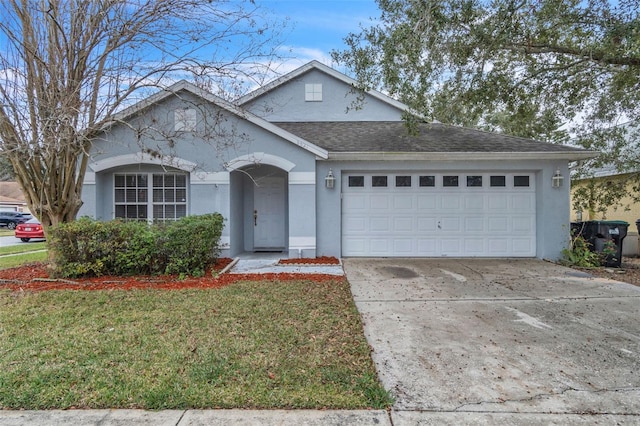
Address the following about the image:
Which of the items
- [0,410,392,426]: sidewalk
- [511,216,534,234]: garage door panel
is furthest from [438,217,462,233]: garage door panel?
[0,410,392,426]: sidewalk

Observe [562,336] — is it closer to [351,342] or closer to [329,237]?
[351,342]

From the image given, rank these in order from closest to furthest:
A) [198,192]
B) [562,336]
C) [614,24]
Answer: [562,336] < [614,24] < [198,192]

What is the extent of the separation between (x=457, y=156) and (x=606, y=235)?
458 centimetres

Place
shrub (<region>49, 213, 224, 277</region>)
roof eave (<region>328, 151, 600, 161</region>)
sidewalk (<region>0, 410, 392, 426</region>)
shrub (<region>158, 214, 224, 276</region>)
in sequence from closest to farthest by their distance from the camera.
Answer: sidewalk (<region>0, 410, 392, 426</region>)
shrub (<region>49, 213, 224, 277</region>)
shrub (<region>158, 214, 224, 276</region>)
roof eave (<region>328, 151, 600, 161</region>)

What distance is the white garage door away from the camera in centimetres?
1003

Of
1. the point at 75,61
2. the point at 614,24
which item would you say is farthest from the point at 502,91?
the point at 75,61

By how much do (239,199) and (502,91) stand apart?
7.85m

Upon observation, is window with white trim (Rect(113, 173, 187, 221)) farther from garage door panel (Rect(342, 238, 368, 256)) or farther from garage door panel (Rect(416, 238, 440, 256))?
garage door panel (Rect(416, 238, 440, 256))

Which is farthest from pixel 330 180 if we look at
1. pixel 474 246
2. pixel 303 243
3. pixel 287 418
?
pixel 287 418

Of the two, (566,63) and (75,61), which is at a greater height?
(566,63)

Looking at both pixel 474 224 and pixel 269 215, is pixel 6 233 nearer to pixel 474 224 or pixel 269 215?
pixel 269 215

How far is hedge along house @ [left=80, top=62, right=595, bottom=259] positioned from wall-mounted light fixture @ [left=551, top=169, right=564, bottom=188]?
0.03m

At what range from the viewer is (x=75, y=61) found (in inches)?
285

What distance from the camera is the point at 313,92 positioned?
41.9ft
